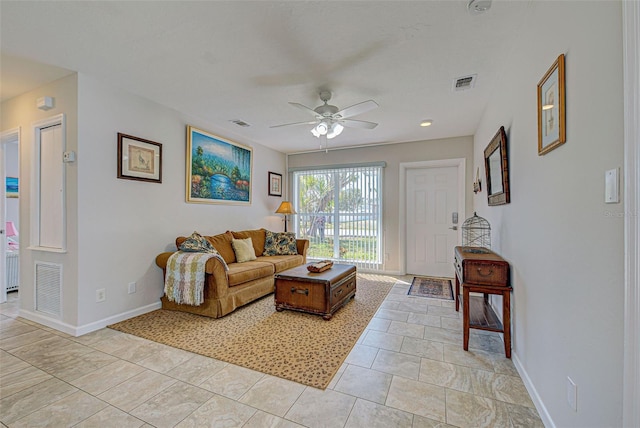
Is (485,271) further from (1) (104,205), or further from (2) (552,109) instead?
(1) (104,205)

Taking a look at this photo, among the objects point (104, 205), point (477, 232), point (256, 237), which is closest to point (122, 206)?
point (104, 205)

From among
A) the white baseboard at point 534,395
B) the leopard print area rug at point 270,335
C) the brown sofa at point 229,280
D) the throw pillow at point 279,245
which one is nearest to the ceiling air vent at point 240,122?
the brown sofa at point 229,280

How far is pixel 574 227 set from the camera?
3.93 ft

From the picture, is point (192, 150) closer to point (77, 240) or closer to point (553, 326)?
point (77, 240)

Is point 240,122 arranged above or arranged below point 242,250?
above

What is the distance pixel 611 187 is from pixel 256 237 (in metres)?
4.29

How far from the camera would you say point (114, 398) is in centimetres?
169

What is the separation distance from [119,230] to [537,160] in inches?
146

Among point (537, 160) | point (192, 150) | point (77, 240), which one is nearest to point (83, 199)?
point (77, 240)

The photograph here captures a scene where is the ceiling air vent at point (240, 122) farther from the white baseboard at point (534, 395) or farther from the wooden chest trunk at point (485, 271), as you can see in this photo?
the white baseboard at point (534, 395)

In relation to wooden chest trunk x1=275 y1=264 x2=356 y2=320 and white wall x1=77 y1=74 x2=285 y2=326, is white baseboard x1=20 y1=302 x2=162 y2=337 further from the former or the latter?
wooden chest trunk x1=275 y1=264 x2=356 y2=320

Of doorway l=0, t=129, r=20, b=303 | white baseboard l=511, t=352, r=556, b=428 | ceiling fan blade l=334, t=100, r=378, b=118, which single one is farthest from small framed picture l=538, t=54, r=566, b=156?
doorway l=0, t=129, r=20, b=303

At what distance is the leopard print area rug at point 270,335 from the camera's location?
204cm

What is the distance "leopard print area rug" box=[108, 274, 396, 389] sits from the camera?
6.71 ft
